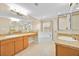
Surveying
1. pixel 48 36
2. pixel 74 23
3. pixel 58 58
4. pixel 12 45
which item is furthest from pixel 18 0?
pixel 48 36

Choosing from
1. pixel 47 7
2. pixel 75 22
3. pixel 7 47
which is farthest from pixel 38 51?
pixel 75 22

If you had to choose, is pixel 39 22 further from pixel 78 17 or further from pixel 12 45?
pixel 78 17

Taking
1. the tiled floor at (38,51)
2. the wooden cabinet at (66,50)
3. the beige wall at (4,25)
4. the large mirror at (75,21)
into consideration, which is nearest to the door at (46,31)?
the tiled floor at (38,51)

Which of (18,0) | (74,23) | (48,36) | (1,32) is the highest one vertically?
(18,0)

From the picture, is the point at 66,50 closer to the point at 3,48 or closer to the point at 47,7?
the point at 3,48

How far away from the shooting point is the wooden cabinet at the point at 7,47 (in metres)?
4.14

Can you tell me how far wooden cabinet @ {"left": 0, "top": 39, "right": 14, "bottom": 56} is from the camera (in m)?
4.14

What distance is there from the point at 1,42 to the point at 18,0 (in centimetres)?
245

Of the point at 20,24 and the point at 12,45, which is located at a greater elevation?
the point at 20,24

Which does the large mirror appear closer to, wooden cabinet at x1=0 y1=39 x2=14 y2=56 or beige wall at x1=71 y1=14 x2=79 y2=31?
beige wall at x1=71 y1=14 x2=79 y2=31

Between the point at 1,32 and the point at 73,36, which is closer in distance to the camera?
the point at 73,36

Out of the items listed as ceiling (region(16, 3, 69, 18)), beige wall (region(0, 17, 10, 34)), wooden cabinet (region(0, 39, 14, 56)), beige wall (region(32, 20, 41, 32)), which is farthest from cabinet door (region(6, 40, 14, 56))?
beige wall (region(32, 20, 41, 32))

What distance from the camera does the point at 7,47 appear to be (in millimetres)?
4527

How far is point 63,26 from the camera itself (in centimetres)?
384
